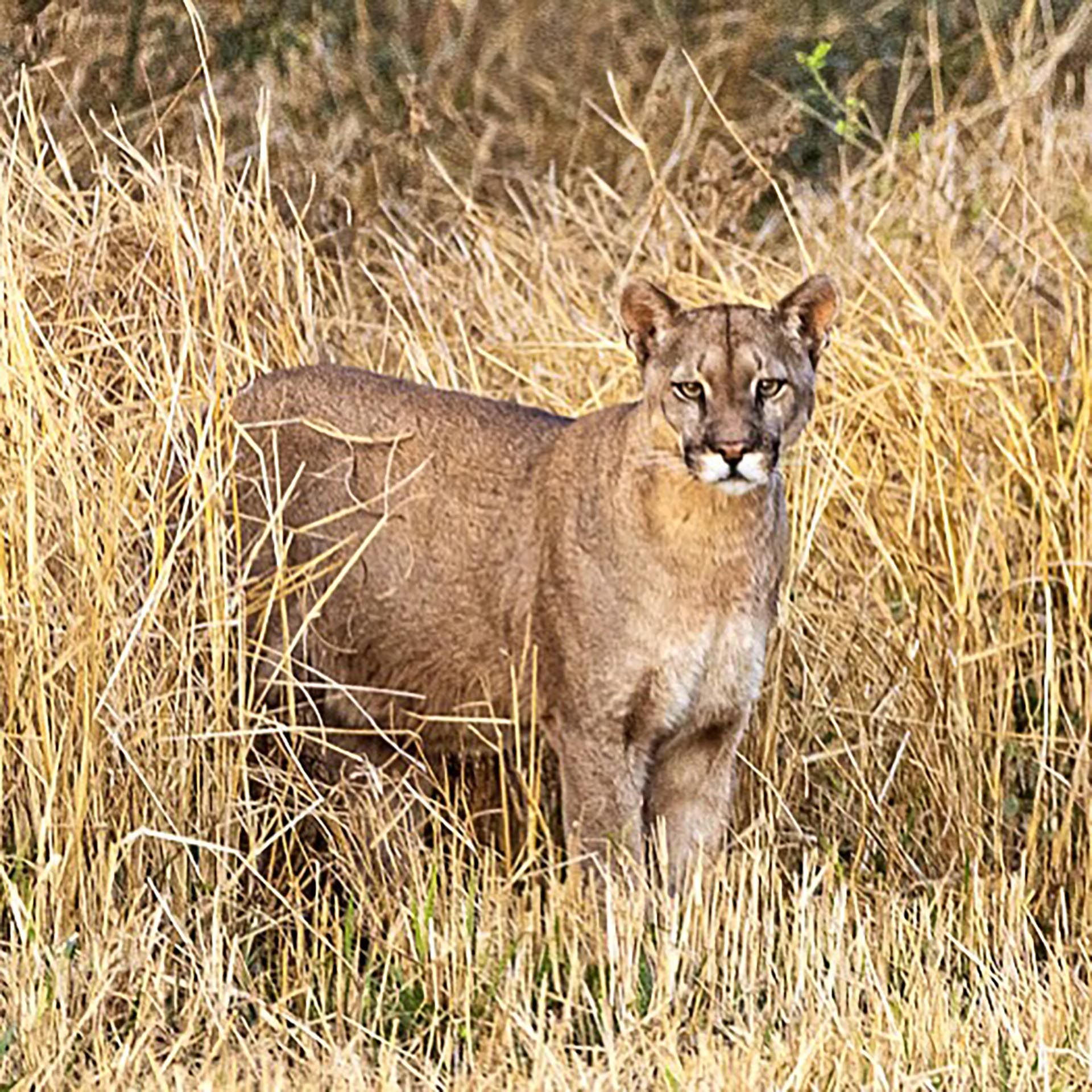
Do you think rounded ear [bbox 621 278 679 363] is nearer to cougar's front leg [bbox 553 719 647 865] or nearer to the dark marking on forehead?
the dark marking on forehead

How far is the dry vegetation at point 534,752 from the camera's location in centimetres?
499

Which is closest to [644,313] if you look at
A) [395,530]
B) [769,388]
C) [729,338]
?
[729,338]

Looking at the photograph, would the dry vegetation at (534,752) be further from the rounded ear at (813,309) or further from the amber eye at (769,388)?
the amber eye at (769,388)

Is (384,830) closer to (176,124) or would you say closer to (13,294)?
(13,294)

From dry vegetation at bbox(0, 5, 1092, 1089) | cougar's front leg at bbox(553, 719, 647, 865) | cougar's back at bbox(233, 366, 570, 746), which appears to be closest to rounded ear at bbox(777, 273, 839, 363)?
cougar's back at bbox(233, 366, 570, 746)

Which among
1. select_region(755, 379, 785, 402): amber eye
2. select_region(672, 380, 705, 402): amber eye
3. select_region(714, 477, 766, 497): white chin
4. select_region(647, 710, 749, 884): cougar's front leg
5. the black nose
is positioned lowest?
select_region(647, 710, 749, 884): cougar's front leg

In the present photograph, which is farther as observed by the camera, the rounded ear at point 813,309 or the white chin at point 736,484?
the rounded ear at point 813,309

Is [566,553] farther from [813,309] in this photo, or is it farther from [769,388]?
[813,309]

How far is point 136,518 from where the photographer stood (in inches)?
226

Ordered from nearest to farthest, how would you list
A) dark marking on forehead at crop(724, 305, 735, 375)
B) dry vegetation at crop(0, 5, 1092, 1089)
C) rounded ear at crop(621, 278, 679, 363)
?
1. dry vegetation at crop(0, 5, 1092, 1089)
2. dark marking on forehead at crop(724, 305, 735, 375)
3. rounded ear at crop(621, 278, 679, 363)

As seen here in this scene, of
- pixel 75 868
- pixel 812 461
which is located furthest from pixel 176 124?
pixel 75 868

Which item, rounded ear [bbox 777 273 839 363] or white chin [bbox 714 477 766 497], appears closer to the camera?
white chin [bbox 714 477 766 497]

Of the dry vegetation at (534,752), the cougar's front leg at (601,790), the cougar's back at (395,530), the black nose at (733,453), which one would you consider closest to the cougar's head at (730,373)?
the black nose at (733,453)

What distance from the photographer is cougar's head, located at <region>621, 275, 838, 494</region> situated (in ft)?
18.3
